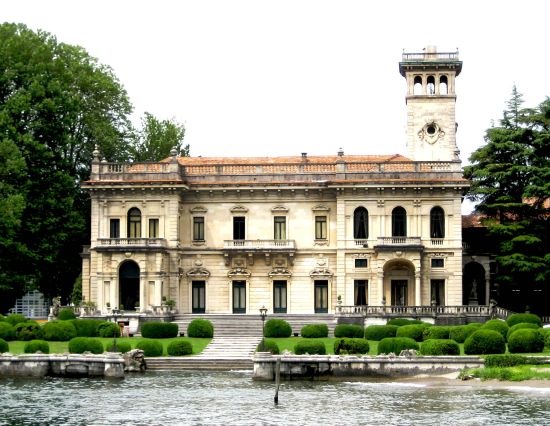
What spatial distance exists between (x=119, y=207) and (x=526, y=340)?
2906 centimetres

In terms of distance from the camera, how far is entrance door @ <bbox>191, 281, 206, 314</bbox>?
2694 inches

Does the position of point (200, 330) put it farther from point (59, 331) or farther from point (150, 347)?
point (59, 331)

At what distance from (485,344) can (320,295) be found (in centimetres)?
2100

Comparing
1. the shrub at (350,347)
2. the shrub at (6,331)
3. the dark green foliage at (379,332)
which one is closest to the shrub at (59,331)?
the shrub at (6,331)

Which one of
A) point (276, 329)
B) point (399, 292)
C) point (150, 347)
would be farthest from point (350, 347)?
point (399, 292)

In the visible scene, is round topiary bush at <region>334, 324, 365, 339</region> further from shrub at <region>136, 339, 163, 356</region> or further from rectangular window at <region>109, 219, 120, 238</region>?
rectangular window at <region>109, 219, 120, 238</region>

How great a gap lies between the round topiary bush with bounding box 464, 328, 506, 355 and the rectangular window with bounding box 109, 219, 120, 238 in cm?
2729

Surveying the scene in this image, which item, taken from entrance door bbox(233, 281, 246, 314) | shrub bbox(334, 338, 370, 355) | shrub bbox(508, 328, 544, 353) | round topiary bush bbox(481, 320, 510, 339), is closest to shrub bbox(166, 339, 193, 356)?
shrub bbox(334, 338, 370, 355)

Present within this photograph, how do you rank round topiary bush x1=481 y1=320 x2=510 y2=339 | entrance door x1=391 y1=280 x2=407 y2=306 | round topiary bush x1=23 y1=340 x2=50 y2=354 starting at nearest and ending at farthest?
round topiary bush x1=23 y1=340 x2=50 y2=354
round topiary bush x1=481 y1=320 x2=510 y2=339
entrance door x1=391 y1=280 x2=407 y2=306

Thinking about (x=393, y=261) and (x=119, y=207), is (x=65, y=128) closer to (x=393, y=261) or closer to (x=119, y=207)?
(x=119, y=207)

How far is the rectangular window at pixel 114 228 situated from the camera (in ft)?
222

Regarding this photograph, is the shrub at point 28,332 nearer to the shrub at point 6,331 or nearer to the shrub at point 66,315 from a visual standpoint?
the shrub at point 6,331

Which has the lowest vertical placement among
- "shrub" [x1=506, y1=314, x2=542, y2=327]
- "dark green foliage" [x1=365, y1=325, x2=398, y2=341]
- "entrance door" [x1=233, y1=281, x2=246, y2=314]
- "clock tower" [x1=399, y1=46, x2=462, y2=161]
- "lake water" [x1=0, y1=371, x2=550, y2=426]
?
"lake water" [x1=0, y1=371, x2=550, y2=426]

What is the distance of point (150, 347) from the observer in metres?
50.8
